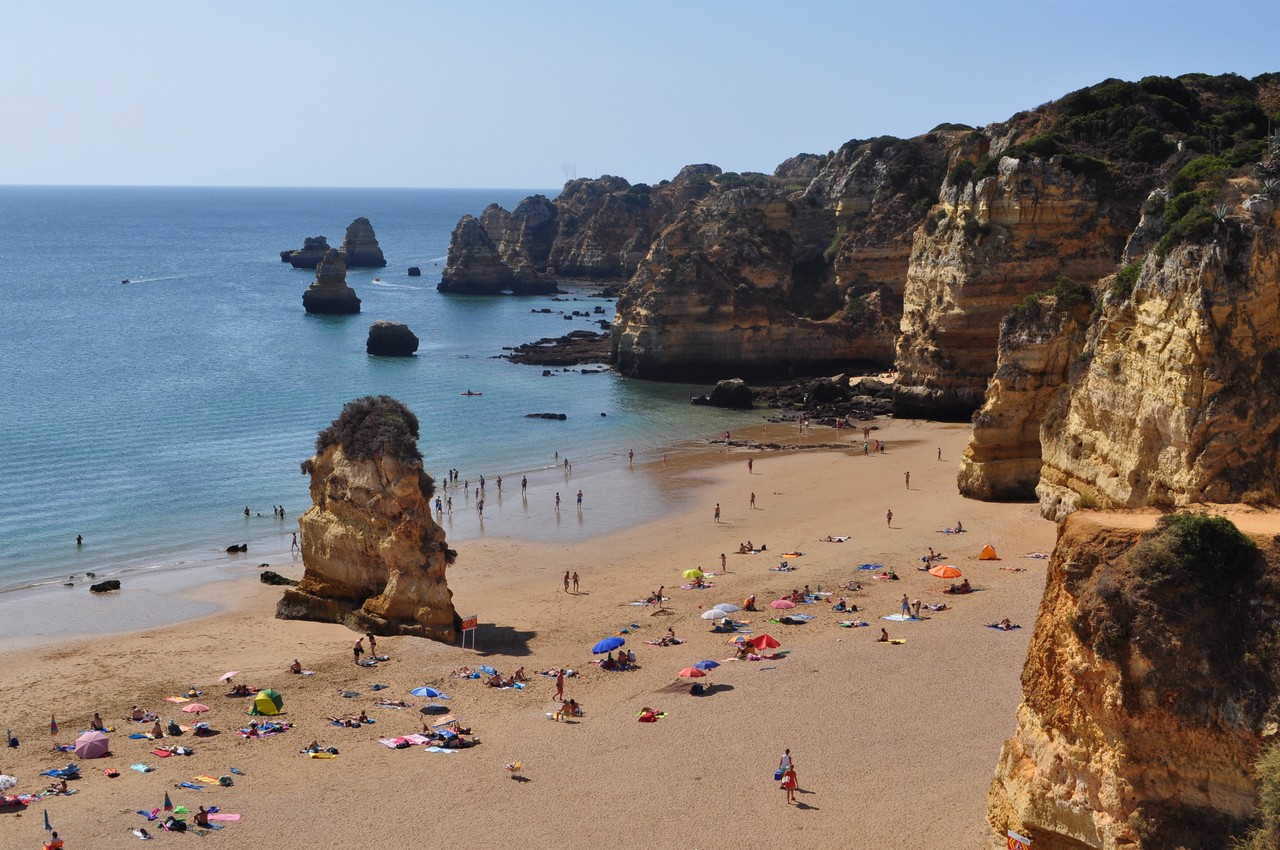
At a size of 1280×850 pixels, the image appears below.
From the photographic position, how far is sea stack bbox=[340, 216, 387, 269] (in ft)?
474

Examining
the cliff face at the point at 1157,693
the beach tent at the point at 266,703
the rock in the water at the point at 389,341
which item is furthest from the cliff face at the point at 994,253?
the cliff face at the point at 1157,693

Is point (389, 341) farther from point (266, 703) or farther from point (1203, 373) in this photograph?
point (1203, 373)

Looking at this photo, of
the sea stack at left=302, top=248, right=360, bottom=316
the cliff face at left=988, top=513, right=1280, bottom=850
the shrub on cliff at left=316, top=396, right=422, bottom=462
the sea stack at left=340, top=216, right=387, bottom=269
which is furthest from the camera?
the sea stack at left=340, top=216, right=387, bottom=269

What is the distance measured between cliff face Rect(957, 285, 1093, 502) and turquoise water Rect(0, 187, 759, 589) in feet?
39.1

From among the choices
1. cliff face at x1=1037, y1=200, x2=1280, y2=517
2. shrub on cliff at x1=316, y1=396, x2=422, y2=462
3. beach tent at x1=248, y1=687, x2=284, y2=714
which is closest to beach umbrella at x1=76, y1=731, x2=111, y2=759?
beach tent at x1=248, y1=687, x2=284, y2=714

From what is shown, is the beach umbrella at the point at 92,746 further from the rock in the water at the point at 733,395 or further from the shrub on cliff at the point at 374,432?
the rock in the water at the point at 733,395

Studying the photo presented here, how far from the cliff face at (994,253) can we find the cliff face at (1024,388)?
39.4 ft

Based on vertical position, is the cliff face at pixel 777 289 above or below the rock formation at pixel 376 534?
above

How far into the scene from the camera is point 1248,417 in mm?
24484

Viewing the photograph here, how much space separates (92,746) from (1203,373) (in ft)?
74.4

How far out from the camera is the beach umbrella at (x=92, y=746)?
2202cm

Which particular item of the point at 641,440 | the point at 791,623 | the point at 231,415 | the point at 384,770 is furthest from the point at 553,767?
the point at 231,415

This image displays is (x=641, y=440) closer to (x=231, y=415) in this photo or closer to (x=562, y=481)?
(x=562, y=481)

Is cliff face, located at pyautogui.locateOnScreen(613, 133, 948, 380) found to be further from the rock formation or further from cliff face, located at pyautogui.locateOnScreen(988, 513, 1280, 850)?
cliff face, located at pyautogui.locateOnScreen(988, 513, 1280, 850)
